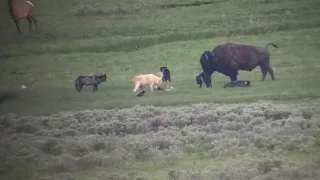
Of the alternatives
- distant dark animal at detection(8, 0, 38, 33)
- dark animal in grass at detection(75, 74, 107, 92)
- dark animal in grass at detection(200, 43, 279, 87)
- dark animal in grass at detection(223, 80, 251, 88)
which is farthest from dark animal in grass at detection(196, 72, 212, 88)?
distant dark animal at detection(8, 0, 38, 33)

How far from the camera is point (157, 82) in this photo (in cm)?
512

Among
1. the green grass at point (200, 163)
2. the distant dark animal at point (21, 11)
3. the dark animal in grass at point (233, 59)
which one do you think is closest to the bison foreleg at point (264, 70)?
the dark animal in grass at point (233, 59)

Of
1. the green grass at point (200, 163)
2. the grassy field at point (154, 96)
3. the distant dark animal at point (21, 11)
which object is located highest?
the distant dark animal at point (21, 11)

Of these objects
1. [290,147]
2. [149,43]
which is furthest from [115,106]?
[290,147]

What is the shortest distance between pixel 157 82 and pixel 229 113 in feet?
1.95

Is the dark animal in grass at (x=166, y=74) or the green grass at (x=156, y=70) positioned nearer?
the green grass at (x=156, y=70)

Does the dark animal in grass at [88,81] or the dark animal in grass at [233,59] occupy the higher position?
the dark animal in grass at [233,59]

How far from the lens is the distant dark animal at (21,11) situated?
527cm

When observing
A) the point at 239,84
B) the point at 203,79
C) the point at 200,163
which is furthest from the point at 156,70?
the point at 200,163

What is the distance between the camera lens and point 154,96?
5.11 m

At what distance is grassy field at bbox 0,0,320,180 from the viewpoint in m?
4.86

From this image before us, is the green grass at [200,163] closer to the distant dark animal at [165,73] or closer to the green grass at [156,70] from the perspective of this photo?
the green grass at [156,70]

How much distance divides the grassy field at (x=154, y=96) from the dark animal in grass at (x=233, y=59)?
5 centimetres

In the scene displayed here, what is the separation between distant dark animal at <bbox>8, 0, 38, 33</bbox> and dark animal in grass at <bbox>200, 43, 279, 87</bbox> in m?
1.37
